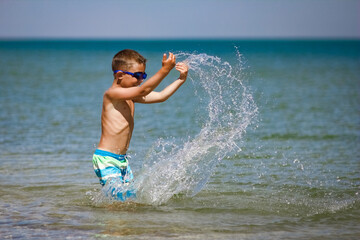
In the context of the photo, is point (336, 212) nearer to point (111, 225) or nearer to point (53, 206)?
point (111, 225)

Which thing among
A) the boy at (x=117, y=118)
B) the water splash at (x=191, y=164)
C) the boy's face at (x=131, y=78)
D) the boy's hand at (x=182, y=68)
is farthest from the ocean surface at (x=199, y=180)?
the boy's face at (x=131, y=78)

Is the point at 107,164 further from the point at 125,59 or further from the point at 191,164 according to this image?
the point at 191,164

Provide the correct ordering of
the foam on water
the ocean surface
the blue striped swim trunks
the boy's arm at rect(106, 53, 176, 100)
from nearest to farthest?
1. the boy's arm at rect(106, 53, 176, 100)
2. the ocean surface
3. the blue striped swim trunks
4. the foam on water

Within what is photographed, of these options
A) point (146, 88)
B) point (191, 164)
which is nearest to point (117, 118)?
point (146, 88)

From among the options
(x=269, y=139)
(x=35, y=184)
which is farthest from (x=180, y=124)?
(x=35, y=184)

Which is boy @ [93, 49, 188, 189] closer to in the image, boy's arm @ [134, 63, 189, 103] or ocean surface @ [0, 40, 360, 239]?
boy's arm @ [134, 63, 189, 103]

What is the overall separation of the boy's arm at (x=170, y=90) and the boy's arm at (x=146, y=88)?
0.36 metres

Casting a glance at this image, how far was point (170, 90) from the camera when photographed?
5.78 meters

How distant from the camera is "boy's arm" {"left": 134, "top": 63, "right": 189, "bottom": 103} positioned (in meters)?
5.65

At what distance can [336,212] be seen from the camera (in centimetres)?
588

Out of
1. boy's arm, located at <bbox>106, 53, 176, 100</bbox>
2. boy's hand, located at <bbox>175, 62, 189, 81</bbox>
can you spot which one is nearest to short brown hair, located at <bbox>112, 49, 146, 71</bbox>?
boy's arm, located at <bbox>106, 53, 176, 100</bbox>

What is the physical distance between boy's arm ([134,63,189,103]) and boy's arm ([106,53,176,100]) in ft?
1.18

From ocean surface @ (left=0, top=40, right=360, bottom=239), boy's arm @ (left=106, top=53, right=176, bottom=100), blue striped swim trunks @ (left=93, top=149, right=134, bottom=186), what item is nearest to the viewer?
boy's arm @ (left=106, top=53, right=176, bottom=100)

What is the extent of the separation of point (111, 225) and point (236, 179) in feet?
8.20
